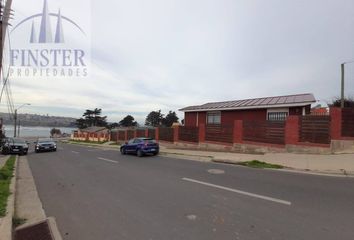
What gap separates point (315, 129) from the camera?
1580cm

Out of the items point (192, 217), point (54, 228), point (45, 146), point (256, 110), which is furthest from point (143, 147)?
point (54, 228)

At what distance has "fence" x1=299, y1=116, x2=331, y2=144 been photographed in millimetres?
15398

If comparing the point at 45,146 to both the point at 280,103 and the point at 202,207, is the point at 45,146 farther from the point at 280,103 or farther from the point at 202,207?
the point at 202,207

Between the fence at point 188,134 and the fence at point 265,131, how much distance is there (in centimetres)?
566

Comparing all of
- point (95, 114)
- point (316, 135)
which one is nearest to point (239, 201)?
point (316, 135)

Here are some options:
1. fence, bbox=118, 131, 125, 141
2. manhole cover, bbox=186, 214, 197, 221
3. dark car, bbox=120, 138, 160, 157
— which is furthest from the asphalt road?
fence, bbox=118, 131, 125, 141

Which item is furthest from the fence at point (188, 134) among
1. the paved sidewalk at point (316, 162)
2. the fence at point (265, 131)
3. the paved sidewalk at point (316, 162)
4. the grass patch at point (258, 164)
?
the grass patch at point (258, 164)

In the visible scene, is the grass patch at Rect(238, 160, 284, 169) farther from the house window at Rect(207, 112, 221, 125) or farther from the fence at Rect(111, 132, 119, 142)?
the fence at Rect(111, 132, 119, 142)

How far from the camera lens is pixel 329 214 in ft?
19.6

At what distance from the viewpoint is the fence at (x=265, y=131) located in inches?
690

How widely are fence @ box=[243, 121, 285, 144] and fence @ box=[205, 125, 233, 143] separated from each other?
1428mm

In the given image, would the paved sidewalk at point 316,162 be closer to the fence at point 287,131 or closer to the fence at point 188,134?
the fence at point 287,131

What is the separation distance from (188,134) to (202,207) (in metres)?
19.2

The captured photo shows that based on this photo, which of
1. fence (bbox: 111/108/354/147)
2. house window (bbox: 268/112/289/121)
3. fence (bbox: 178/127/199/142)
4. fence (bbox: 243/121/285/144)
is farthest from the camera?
fence (bbox: 178/127/199/142)
